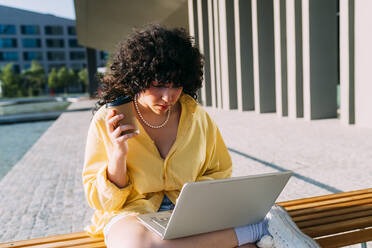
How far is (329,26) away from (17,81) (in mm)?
64098

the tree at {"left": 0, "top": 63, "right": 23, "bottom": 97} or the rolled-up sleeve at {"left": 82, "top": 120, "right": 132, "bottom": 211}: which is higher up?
the tree at {"left": 0, "top": 63, "right": 23, "bottom": 97}

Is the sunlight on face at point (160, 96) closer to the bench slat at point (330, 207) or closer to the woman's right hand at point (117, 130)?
the woman's right hand at point (117, 130)

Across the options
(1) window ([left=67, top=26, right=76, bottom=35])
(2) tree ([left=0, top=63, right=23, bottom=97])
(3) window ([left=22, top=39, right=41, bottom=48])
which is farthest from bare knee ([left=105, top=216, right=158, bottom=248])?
(1) window ([left=67, top=26, right=76, bottom=35])

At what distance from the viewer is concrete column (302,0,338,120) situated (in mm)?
9742

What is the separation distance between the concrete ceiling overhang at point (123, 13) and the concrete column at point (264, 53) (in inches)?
275

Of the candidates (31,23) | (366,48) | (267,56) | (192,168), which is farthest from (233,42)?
(31,23)

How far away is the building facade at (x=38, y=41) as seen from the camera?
75.1 m

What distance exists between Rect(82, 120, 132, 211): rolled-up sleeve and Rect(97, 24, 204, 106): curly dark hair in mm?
271

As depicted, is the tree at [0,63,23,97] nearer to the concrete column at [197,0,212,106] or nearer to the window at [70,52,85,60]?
the window at [70,52,85,60]

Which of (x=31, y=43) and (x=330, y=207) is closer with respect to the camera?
(x=330, y=207)

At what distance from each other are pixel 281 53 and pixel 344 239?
9958 millimetres

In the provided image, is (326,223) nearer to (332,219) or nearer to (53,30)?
(332,219)

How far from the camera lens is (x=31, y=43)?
7744 cm

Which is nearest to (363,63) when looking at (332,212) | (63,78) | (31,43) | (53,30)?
(332,212)
